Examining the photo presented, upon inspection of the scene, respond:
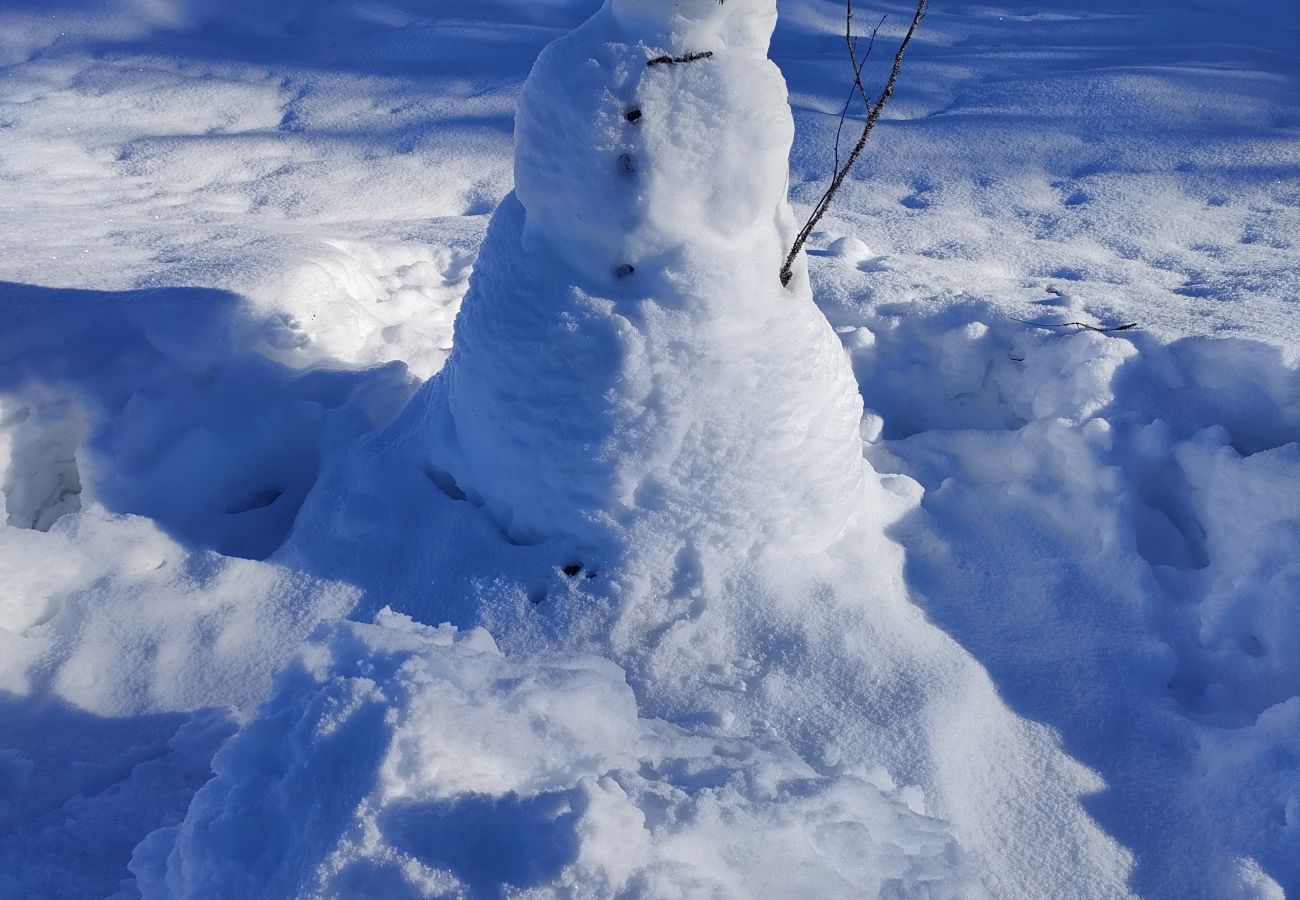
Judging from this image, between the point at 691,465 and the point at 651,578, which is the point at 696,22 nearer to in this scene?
the point at 691,465

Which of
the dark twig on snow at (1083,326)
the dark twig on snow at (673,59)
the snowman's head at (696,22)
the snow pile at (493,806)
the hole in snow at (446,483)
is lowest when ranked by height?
the hole in snow at (446,483)

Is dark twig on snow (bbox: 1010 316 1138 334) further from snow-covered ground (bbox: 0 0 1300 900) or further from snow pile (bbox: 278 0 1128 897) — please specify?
snow pile (bbox: 278 0 1128 897)

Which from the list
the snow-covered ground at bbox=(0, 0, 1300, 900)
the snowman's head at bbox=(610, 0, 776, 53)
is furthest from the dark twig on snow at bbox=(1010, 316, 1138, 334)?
the snowman's head at bbox=(610, 0, 776, 53)

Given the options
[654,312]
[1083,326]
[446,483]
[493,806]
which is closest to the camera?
[493,806]

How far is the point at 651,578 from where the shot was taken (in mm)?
1953

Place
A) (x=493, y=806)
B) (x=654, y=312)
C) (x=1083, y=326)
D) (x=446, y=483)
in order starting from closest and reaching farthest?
(x=493, y=806)
(x=654, y=312)
(x=446, y=483)
(x=1083, y=326)

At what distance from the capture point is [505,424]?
1994mm

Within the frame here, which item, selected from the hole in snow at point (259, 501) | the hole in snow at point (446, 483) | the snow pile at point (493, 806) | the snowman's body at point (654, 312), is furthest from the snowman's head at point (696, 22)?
the hole in snow at point (259, 501)

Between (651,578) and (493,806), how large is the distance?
76 centimetres

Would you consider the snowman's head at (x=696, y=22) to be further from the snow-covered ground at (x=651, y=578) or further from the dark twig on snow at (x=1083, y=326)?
the dark twig on snow at (x=1083, y=326)

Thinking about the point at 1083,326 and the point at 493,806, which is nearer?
the point at 493,806

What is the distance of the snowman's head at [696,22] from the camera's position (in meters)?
1.73

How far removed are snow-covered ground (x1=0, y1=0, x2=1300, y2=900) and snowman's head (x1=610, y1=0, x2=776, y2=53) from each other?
23mm

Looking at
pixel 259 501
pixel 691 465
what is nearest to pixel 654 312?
pixel 691 465
